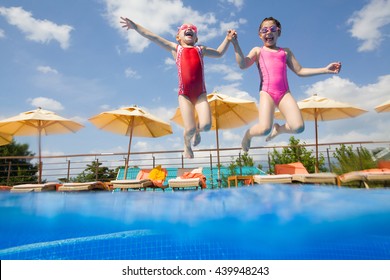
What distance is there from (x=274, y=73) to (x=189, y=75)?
141 cm

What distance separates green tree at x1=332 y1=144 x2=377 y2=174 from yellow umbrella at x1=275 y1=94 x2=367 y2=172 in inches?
43.7

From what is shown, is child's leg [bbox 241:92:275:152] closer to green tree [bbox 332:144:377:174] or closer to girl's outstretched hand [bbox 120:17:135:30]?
girl's outstretched hand [bbox 120:17:135:30]

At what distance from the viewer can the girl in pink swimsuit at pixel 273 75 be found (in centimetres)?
455

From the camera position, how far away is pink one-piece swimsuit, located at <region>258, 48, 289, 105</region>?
4.73 m

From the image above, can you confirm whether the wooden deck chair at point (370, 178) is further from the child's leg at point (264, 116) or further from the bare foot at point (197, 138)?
the bare foot at point (197, 138)

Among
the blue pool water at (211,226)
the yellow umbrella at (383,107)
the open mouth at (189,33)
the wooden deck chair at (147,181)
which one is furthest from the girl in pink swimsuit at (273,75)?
the yellow umbrella at (383,107)

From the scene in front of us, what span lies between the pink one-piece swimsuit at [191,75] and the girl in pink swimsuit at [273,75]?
0.70 m

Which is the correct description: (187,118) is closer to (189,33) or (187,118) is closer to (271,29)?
(189,33)

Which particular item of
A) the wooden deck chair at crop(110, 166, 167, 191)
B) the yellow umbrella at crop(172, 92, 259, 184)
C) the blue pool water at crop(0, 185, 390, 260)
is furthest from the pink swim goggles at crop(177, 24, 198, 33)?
the yellow umbrella at crop(172, 92, 259, 184)
